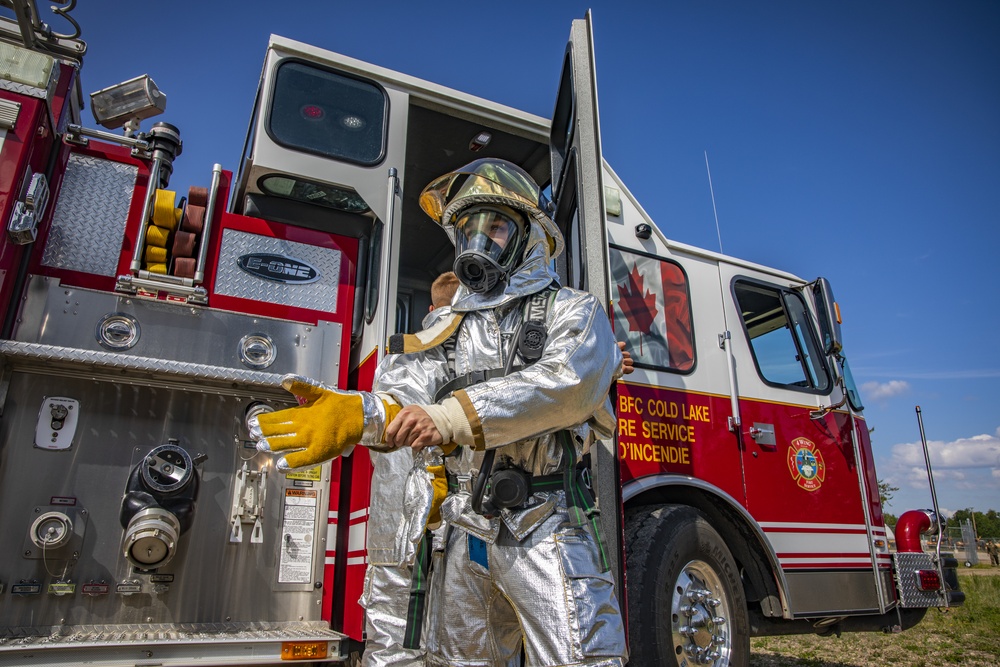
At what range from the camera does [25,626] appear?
274cm

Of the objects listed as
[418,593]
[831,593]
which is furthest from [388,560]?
[831,593]

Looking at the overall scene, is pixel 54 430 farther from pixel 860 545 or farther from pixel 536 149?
pixel 860 545

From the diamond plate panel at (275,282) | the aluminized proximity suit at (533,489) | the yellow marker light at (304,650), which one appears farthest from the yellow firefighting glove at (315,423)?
the diamond plate panel at (275,282)

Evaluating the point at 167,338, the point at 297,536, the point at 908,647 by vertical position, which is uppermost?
the point at 167,338

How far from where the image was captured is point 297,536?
3.25 meters

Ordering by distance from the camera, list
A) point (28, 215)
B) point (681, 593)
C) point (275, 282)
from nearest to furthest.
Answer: point (28, 215) → point (681, 593) → point (275, 282)

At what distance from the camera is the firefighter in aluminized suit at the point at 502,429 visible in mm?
1664

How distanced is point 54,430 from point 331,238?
1642mm

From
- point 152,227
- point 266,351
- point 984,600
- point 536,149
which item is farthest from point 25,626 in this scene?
point 984,600

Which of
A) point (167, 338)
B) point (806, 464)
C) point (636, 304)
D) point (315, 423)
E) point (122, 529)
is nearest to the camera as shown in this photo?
point (315, 423)

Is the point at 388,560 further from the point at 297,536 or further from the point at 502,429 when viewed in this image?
the point at 502,429

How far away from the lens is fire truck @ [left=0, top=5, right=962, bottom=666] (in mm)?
2844

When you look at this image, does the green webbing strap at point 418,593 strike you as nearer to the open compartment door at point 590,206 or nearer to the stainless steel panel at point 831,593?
the open compartment door at point 590,206

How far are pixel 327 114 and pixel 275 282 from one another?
1029 mm
